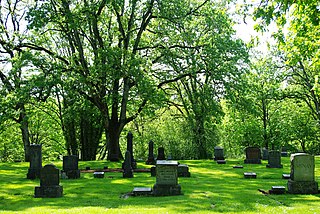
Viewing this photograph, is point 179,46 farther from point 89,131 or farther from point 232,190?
point 232,190

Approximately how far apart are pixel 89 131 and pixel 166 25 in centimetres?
1354

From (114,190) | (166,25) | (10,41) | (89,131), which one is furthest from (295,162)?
(89,131)

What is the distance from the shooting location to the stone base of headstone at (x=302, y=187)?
1329 cm

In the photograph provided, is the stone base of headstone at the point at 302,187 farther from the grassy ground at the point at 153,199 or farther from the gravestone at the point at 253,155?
the gravestone at the point at 253,155

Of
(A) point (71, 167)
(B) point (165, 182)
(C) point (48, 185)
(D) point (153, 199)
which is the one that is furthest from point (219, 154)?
(C) point (48, 185)

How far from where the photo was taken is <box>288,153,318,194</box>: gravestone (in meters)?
13.3

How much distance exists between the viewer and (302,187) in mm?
13328

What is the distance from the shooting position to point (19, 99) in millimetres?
21812

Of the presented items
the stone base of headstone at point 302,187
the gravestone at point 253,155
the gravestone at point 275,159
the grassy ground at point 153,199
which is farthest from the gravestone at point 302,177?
the gravestone at point 253,155

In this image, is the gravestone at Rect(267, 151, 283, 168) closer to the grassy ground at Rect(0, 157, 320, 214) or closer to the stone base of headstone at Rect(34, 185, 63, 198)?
the grassy ground at Rect(0, 157, 320, 214)

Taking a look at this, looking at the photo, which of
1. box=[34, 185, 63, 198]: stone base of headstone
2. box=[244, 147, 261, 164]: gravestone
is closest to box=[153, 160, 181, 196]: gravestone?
box=[34, 185, 63, 198]: stone base of headstone

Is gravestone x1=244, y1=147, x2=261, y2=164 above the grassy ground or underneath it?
above

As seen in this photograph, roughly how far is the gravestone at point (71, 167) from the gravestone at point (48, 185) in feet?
17.8

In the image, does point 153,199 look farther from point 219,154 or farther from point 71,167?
point 219,154
